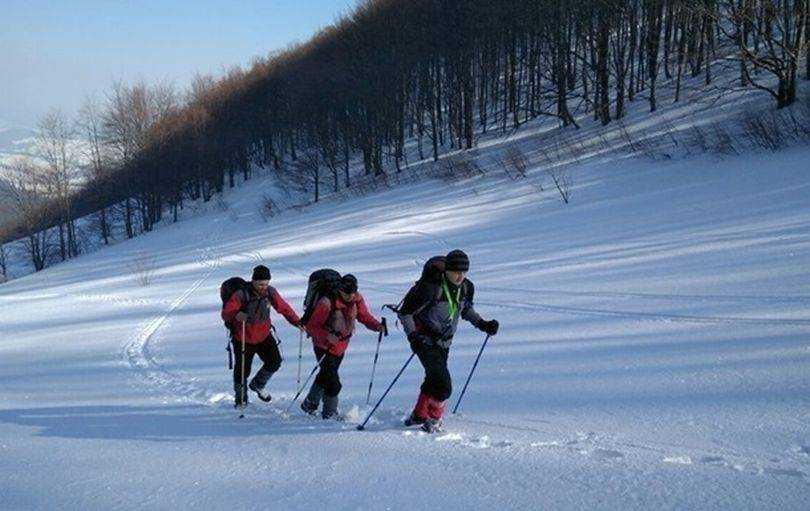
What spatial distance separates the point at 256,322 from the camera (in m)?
6.09

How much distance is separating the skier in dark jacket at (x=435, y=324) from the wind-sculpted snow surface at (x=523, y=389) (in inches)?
11.0

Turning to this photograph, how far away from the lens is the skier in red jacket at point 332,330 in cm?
542

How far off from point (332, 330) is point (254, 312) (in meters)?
1.05

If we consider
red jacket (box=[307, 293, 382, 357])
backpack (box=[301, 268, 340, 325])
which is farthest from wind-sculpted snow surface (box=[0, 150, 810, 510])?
→ backpack (box=[301, 268, 340, 325])

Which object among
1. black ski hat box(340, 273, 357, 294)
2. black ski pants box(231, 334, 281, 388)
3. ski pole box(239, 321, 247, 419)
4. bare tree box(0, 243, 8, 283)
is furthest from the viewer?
bare tree box(0, 243, 8, 283)

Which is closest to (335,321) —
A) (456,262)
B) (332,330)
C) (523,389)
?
(332,330)

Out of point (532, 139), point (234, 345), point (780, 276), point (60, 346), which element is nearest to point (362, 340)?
point (234, 345)

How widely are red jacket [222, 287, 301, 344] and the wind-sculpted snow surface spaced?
31.3 inches

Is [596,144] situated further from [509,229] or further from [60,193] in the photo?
[60,193]

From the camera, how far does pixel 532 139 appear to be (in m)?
26.9

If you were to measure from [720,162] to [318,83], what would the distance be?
31252mm

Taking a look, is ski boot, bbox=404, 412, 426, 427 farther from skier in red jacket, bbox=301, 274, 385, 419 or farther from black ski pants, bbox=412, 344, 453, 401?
skier in red jacket, bbox=301, 274, 385, 419

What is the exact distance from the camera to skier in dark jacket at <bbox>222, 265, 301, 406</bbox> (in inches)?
233

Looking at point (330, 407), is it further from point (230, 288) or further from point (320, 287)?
point (230, 288)
